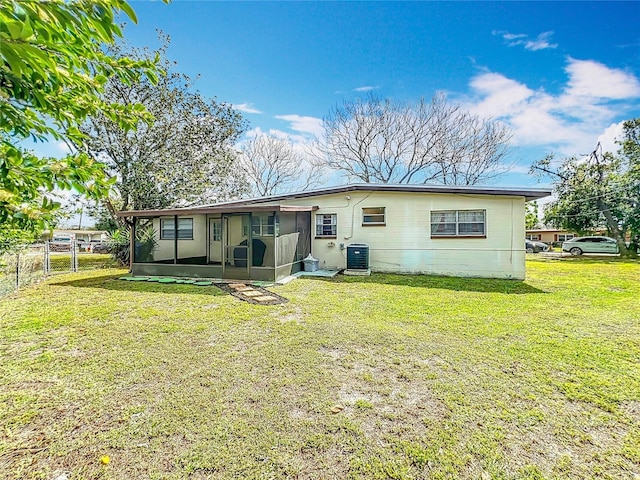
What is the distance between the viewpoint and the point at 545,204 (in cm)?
2520

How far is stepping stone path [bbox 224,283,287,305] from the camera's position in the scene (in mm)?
6845

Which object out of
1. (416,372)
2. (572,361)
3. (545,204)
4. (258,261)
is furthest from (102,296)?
(545,204)

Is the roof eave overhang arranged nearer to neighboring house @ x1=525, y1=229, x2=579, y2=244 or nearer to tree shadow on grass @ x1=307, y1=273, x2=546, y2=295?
tree shadow on grass @ x1=307, y1=273, x2=546, y2=295

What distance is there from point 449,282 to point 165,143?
1479 centimetres

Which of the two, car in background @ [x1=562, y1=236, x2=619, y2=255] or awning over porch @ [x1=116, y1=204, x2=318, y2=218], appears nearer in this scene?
awning over porch @ [x1=116, y1=204, x2=318, y2=218]

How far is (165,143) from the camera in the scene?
1534 centimetres

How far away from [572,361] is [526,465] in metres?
2.32

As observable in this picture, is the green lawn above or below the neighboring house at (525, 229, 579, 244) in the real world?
below

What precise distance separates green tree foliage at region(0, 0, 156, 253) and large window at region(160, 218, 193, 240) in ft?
36.9

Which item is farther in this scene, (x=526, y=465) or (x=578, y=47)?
(x=578, y=47)

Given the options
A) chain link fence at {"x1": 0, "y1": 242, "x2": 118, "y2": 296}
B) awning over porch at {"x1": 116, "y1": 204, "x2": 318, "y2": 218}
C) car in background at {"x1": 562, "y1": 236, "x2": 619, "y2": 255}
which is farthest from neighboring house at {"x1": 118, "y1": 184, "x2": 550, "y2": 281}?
car in background at {"x1": 562, "y1": 236, "x2": 619, "y2": 255}

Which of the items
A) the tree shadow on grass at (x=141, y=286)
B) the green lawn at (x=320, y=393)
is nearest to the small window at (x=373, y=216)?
the green lawn at (x=320, y=393)

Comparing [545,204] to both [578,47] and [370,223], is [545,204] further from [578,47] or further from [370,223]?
[370,223]

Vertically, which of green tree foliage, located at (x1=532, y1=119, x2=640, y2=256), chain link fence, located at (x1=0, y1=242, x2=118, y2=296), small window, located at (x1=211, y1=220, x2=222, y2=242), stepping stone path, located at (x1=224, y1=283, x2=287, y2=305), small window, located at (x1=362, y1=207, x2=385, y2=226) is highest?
green tree foliage, located at (x1=532, y1=119, x2=640, y2=256)
